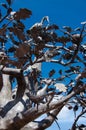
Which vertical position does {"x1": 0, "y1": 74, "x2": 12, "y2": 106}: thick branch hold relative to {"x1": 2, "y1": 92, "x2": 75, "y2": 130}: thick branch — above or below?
above

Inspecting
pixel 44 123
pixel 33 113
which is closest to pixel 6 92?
pixel 44 123

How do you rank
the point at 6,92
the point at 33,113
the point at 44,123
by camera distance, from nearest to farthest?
the point at 33,113 → the point at 44,123 → the point at 6,92

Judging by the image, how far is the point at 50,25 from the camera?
310 cm

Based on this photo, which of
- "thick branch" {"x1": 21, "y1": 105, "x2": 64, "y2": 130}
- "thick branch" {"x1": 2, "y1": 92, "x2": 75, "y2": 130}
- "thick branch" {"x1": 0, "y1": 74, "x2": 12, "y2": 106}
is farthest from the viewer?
"thick branch" {"x1": 0, "y1": 74, "x2": 12, "y2": 106}

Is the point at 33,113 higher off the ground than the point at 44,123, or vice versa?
the point at 33,113

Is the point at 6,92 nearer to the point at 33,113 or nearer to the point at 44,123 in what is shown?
the point at 44,123

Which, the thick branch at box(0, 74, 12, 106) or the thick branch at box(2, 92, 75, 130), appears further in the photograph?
the thick branch at box(0, 74, 12, 106)

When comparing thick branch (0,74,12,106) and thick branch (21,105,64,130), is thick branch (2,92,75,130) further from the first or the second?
thick branch (0,74,12,106)

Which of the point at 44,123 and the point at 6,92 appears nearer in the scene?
the point at 44,123

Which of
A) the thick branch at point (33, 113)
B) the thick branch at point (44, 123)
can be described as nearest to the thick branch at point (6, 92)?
the thick branch at point (44, 123)

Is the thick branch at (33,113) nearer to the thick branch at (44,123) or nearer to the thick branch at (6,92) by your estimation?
the thick branch at (44,123)

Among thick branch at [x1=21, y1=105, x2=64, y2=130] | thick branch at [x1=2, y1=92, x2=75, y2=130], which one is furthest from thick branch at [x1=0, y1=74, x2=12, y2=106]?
thick branch at [x1=2, y1=92, x2=75, y2=130]

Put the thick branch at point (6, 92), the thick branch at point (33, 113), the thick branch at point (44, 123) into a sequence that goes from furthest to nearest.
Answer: the thick branch at point (6, 92)
the thick branch at point (44, 123)
the thick branch at point (33, 113)

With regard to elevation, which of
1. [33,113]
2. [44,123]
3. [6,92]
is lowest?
[44,123]
